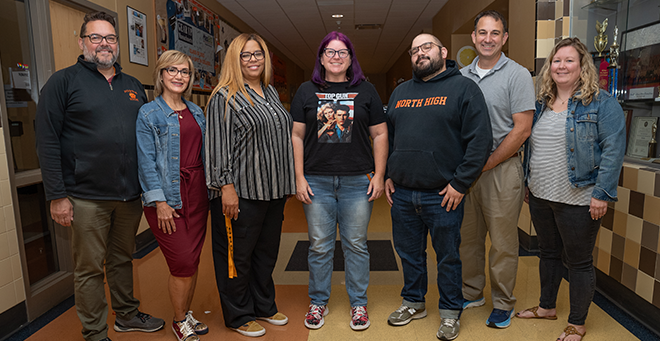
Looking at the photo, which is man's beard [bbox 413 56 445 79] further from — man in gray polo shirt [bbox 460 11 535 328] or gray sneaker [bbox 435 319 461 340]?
gray sneaker [bbox 435 319 461 340]

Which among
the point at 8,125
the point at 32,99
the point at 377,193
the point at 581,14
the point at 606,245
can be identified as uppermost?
the point at 581,14

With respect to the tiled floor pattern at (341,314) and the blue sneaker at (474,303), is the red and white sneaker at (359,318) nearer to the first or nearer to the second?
the tiled floor pattern at (341,314)

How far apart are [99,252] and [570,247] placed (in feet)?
7.31

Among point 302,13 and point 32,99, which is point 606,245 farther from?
point 302,13

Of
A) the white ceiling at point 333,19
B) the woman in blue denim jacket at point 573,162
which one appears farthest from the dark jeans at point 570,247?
the white ceiling at point 333,19

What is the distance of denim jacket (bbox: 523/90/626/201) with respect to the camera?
A: 5.83 ft

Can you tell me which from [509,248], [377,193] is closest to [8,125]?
A: [377,193]

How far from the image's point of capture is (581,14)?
9.50 feet

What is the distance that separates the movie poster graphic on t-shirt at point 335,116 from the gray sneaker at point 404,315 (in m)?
0.97

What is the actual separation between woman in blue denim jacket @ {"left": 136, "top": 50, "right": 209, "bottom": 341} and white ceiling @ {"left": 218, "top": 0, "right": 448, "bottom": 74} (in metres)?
4.12

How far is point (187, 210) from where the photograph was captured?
1.96 metres

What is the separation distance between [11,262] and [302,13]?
5.17 metres

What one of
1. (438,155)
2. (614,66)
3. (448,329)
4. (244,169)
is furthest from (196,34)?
(448,329)

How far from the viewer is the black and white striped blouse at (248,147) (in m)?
1.89
